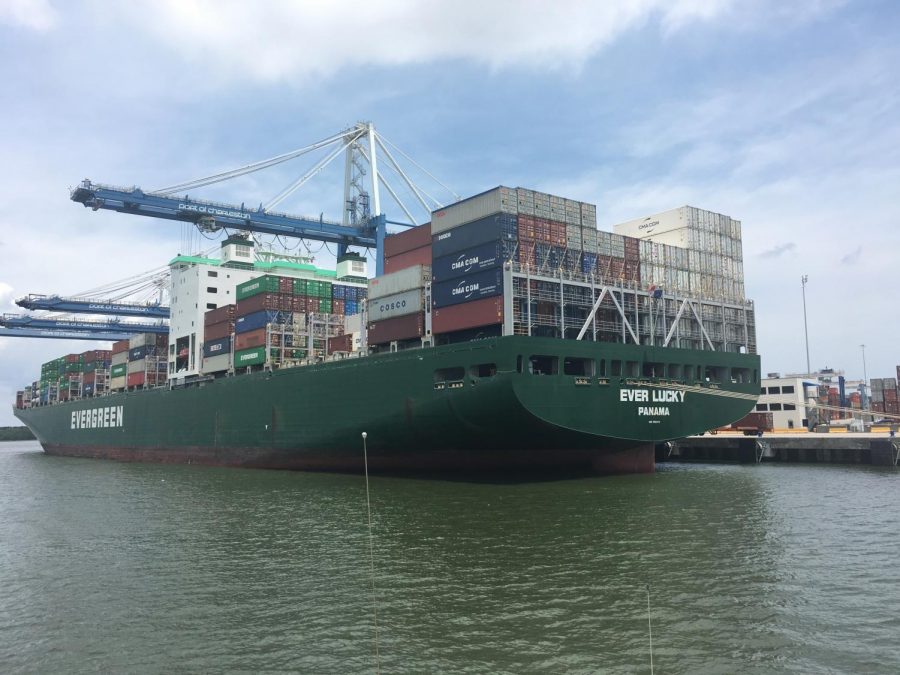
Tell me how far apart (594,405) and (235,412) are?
80.2 ft

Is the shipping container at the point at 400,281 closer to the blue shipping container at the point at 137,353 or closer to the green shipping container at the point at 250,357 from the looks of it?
the green shipping container at the point at 250,357

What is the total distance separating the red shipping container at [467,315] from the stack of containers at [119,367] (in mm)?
41224

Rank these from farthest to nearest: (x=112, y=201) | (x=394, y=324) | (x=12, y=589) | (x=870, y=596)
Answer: (x=112, y=201) < (x=394, y=324) < (x=12, y=589) < (x=870, y=596)

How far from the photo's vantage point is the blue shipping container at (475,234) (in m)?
29.1

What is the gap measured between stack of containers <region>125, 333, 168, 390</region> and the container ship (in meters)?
13.7

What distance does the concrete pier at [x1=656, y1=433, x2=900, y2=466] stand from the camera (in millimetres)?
37469

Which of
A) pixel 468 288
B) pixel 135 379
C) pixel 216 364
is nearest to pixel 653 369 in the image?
pixel 468 288

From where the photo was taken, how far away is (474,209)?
30625 mm

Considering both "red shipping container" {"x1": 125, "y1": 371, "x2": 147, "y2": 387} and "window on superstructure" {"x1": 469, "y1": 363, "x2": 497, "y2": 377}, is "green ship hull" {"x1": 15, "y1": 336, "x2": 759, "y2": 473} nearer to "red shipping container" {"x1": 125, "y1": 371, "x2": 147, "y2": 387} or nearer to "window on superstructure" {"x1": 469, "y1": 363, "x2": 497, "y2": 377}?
"window on superstructure" {"x1": 469, "y1": 363, "x2": 497, "y2": 377}

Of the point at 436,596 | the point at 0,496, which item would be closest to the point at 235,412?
the point at 0,496

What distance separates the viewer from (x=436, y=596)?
12289mm

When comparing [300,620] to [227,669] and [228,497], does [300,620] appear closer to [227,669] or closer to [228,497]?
[227,669]

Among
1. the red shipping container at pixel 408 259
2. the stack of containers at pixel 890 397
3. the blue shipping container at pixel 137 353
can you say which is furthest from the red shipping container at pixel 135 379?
the stack of containers at pixel 890 397

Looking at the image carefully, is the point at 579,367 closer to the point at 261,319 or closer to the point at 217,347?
the point at 261,319
